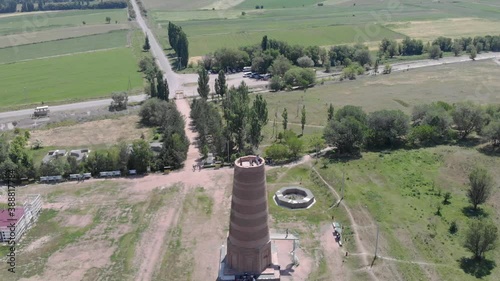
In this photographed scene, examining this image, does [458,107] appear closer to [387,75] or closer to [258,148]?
[258,148]

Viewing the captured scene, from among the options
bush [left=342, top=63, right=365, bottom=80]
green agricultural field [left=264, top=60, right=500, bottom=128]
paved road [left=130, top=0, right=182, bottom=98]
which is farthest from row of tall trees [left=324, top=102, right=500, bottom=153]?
paved road [left=130, top=0, right=182, bottom=98]

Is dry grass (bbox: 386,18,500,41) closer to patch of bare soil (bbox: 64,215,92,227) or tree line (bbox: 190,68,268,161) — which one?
tree line (bbox: 190,68,268,161)

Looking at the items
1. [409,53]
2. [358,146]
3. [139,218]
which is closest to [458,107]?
[358,146]

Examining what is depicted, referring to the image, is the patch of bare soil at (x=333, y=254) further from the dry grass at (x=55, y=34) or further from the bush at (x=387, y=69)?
the dry grass at (x=55, y=34)

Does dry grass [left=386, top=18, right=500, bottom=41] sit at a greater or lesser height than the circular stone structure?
greater

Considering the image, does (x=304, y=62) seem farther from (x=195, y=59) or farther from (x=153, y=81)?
(x=153, y=81)
